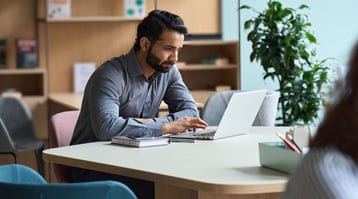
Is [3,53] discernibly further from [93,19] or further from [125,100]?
[125,100]

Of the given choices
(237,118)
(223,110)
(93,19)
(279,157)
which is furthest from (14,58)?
(279,157)

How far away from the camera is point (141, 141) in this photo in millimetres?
2898

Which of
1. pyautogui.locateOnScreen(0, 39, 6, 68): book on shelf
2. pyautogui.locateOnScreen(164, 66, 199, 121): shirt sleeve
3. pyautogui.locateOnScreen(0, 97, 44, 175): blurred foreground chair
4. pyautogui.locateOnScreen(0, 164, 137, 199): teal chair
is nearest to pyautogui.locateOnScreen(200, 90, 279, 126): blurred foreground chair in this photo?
pyautogui.locateOnScreen(164, 66, 199, 121): shirt sleeve

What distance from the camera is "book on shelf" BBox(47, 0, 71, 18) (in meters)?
5.63

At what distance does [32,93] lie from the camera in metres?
6.01

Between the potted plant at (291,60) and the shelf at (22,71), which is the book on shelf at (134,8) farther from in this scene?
the potted plant at (291,60)

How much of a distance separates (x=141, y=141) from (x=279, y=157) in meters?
0.71

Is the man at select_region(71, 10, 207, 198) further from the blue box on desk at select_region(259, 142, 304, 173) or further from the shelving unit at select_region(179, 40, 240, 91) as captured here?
the shelving unit at select_region(179, 40, 240, 91)

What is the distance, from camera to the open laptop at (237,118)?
3.01 m

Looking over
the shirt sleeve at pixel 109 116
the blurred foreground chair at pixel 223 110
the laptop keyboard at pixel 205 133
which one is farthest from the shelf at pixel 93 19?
the laptop keyboard at pixel 205 133

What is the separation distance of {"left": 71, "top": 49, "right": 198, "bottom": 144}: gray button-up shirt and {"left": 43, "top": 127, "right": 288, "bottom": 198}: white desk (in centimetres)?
15

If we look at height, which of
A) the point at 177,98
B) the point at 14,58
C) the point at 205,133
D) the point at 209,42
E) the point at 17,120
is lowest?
the point at 17,120

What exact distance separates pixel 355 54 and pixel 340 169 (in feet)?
0.70

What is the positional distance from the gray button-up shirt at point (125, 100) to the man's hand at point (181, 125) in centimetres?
4
